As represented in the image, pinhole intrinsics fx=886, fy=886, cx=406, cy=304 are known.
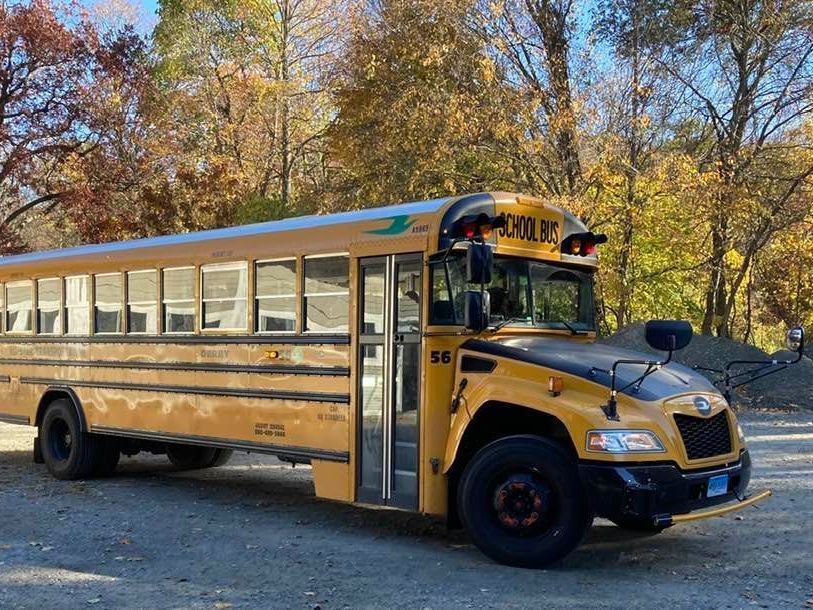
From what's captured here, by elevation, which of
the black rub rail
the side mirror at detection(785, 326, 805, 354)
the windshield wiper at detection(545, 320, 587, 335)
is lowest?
the black rub rail

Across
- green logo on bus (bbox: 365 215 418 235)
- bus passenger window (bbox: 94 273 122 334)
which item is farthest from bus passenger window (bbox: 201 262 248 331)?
green logo on bus (bbox: 365 215 418 235)

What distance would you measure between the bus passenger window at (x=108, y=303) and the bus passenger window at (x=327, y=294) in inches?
115

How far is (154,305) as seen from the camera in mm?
8820

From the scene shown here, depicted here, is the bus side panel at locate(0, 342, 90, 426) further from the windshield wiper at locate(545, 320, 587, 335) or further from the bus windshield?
the windshield wiper at locate(545, 320, 587, 335)

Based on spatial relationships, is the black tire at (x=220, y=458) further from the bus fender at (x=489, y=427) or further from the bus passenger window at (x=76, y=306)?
the bus fender at (x=489, y=427)

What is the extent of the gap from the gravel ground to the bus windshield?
1.71m

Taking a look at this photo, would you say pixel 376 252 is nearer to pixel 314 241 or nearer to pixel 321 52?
pixel 314 241

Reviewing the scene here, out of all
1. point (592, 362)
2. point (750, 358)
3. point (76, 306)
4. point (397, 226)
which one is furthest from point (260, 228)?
point (750, 358)

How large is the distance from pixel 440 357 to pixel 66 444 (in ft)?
18.5

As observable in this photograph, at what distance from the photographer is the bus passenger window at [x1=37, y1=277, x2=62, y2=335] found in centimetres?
1009

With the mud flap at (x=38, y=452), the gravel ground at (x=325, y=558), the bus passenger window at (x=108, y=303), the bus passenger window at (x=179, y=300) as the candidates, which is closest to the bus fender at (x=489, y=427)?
the gravel ground at (x=325, y=558)

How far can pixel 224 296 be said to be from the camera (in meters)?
8.07

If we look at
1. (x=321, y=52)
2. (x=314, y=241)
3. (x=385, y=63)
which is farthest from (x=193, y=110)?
(x=314, y=241)

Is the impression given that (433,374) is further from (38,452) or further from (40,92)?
(40,92)
